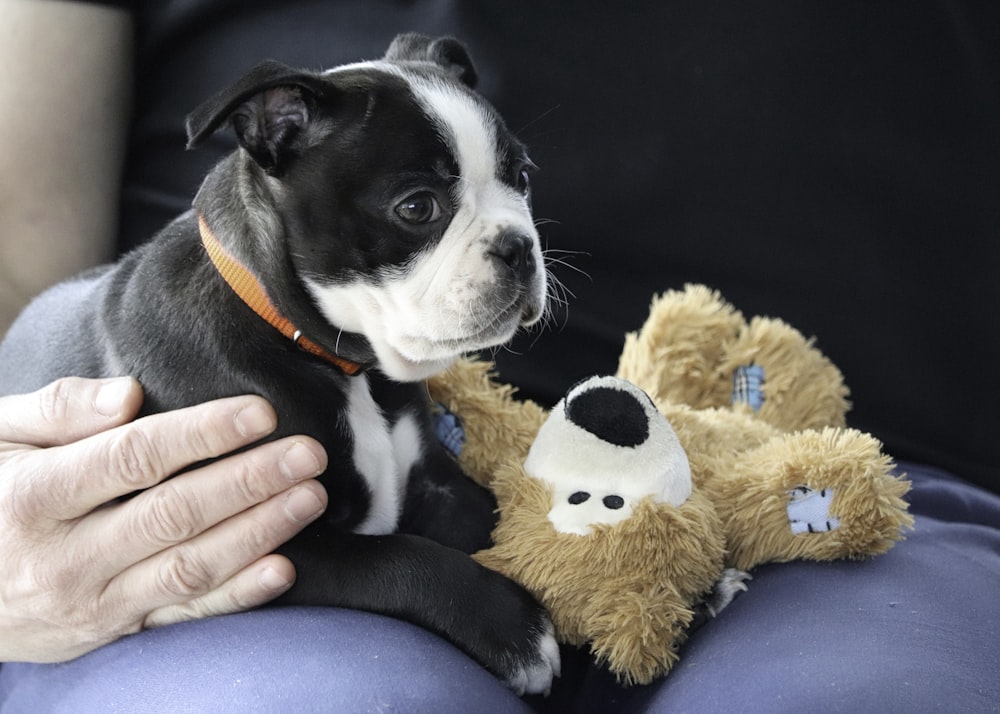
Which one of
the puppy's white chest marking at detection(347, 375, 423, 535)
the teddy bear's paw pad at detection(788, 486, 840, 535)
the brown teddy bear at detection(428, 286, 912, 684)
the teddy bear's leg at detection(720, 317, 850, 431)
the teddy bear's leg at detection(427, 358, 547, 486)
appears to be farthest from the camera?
the teddy bear's leg at detection(720, 317, 850, 431)

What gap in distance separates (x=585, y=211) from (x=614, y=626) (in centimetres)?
101

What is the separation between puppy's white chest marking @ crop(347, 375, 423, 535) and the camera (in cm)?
162

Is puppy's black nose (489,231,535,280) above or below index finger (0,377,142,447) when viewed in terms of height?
above

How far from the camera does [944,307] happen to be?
207cm

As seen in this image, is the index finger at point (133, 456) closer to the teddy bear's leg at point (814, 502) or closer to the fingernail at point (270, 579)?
the fingernail at point (270, 579)

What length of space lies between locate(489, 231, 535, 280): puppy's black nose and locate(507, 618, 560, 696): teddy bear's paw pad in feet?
1.78

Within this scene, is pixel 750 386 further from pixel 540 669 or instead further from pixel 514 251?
pixel 540 669

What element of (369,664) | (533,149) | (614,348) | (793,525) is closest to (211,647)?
(369,664)

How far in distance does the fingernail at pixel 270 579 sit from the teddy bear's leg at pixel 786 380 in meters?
0.98

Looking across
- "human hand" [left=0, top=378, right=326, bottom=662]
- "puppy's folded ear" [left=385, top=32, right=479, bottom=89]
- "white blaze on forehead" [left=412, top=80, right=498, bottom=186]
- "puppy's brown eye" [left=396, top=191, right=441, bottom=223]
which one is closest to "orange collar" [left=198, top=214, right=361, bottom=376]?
"human hand" [left=0, top=378, right=326, bottom=662]

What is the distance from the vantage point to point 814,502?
150cm

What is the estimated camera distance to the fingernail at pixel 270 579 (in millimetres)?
1392

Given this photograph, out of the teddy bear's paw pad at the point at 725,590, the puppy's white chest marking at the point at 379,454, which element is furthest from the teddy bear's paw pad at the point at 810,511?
the puppy's white chest marking at the point at 379,454

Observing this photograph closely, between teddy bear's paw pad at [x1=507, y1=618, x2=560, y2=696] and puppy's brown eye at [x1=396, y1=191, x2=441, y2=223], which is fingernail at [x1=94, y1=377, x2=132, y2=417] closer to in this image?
puppy's brown eye at [x1=396, y1=191, x2=441, y2=223]
